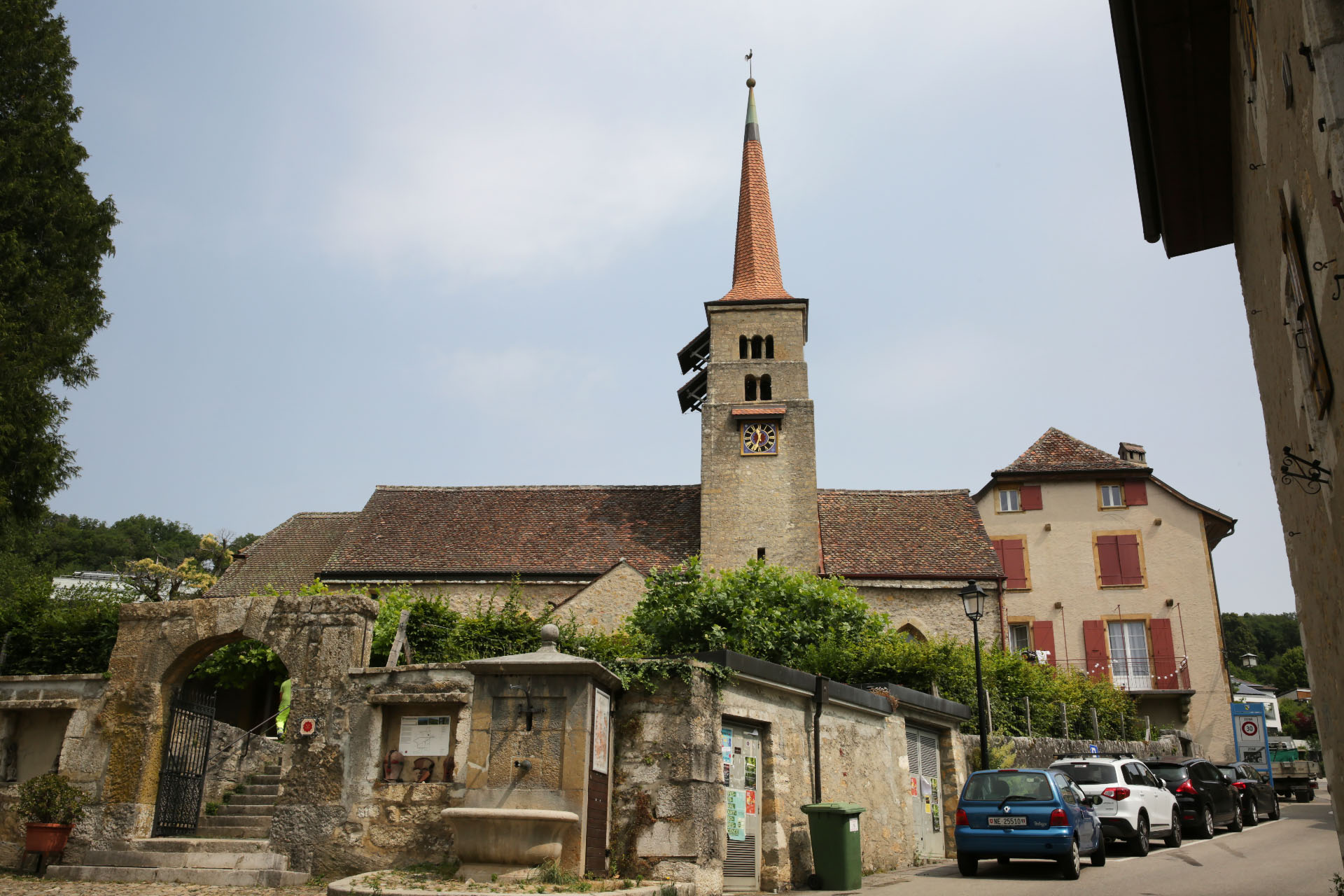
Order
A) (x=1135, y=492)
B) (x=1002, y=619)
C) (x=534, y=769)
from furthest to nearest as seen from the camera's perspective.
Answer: (x=1135, y=492)
(x=1002, y=619)
(x=534, y=769)

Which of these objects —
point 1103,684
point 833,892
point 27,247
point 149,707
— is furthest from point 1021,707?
point 27,247

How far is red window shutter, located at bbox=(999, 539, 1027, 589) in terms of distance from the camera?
113 feet

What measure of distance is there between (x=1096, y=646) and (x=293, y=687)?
28440 millimetres

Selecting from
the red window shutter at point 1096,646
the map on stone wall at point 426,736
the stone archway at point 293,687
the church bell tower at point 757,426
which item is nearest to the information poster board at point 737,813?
the map on stone wall at point 426,736

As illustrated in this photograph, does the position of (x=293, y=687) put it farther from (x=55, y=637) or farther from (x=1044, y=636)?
(x=1044, y=636)

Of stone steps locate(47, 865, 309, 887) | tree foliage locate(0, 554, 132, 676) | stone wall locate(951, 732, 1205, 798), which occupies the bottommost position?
stone steps locate(47, 865, 309, 887)

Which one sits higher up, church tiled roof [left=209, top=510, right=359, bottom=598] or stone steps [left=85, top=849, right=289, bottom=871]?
church tiled roof [left=209, top=510, right=359, bottom=598]

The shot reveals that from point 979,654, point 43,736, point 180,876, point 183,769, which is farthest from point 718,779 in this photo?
point 43,736

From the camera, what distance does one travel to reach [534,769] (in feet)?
29.8

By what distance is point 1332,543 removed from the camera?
544 cm

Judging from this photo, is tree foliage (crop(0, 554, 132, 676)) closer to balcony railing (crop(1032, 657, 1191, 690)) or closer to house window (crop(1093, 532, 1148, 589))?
balcony railing (crop(1032, 657, 1191, 690))

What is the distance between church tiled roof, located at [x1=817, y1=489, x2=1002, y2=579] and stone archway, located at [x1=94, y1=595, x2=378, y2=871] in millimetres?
19972

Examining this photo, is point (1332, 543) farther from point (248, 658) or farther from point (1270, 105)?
point (248, 658)

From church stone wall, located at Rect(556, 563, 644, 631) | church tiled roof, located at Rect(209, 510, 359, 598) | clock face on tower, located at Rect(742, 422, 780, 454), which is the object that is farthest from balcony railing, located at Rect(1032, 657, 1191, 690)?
church tiled roof, located at Rect(209, 510, 359, 598)
